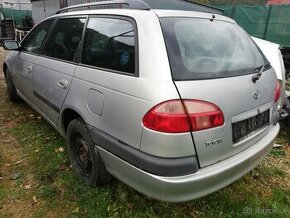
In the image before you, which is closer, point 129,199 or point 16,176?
point 129,199

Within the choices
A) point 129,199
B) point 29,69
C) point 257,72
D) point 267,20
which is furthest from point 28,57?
point 267,20

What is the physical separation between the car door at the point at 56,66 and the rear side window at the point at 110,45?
0.21m

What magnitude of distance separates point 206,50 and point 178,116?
0.69 m

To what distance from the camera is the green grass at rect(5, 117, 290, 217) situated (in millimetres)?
2594

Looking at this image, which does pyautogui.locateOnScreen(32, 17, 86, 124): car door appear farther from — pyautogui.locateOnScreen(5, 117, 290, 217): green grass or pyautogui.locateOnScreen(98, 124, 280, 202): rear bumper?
pyautogui.locateOnScreen(98, 124, 280, 202): rear bumper

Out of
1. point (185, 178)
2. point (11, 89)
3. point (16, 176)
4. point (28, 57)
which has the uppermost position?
point (28, 57)

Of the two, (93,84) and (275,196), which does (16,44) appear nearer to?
(93,84)

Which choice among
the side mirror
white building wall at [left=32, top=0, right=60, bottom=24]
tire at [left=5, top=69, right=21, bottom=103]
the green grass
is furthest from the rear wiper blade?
white building wall at [left=32, top=0, right=60, bottom=24]

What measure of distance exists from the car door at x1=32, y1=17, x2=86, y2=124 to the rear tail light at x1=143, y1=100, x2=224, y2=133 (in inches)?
47.3

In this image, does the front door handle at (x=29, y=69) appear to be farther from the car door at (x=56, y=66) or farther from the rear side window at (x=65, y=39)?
the rear side window at (x=65, y=39)

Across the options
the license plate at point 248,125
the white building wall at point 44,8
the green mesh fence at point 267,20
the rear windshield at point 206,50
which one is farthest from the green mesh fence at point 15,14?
the license plate at point 248,125

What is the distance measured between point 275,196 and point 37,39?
3.39 meters

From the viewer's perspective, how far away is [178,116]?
1881mm

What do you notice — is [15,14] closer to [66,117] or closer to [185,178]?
[66,117]
